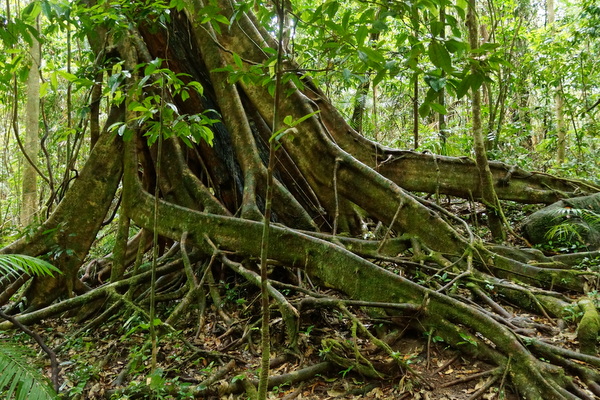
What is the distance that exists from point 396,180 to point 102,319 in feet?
12.0

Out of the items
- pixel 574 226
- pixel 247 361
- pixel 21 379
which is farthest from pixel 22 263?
pixel 574 226

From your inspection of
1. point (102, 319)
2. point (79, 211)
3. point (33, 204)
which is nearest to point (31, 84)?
point (33, 204)

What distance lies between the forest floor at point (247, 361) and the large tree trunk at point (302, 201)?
217mm

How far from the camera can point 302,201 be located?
5.36 metres

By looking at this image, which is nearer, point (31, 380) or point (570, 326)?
point (31, 380)

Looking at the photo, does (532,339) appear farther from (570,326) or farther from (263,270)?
(263,270)

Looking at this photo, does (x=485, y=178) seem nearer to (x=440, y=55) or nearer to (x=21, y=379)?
(x=440, y=55)

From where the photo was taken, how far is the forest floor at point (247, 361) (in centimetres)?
264

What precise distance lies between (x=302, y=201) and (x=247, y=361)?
253cm

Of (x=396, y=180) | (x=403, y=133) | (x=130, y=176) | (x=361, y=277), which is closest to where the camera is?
(x=361, y=277)

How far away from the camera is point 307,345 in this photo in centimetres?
320

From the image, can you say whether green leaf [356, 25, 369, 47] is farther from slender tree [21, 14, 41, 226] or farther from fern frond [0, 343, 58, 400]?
slender tree [21, 14, 41, 226]

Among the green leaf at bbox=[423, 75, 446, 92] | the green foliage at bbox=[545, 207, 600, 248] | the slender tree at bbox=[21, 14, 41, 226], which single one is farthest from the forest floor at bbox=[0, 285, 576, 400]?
the slender tree at bbox=[21, 14, 41, 226]

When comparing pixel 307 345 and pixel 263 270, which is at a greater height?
pixel 263 270
